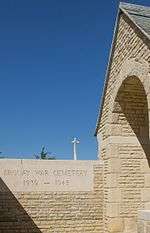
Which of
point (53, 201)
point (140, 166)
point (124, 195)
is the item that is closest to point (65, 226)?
point (53, 201)

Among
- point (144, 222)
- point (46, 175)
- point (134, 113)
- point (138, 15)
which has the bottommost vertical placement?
point (144, 222)

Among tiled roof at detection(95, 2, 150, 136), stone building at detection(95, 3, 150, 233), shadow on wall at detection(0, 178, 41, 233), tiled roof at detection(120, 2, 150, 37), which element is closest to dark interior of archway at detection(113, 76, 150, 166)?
stone building at detection(95, 3, 150, 233)

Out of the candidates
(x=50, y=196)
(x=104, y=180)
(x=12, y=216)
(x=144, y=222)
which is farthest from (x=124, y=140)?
(x=144, y=222)

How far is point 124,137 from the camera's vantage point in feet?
34.3

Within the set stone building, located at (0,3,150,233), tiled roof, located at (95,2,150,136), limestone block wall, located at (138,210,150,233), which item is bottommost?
limestone block wall, located at (138,210,150,233)

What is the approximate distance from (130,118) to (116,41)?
6.34ft

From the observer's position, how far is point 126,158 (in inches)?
406

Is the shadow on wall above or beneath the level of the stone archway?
beneath

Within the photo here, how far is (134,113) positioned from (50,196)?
9.59 feet

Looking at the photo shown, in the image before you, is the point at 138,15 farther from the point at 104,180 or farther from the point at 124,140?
the point at 104,180

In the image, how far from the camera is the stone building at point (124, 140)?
9.75m

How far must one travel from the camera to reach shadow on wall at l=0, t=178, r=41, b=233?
9906 millimetres

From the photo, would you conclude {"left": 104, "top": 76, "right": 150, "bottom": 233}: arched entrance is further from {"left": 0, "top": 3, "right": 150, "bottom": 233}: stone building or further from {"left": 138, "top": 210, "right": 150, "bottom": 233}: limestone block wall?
{"left": 138, "top": 210, "right": 150, "bottom": 233}: limestone block wall

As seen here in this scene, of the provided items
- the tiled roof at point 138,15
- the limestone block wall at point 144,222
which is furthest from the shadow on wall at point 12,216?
the tiled roof at point 138,15
